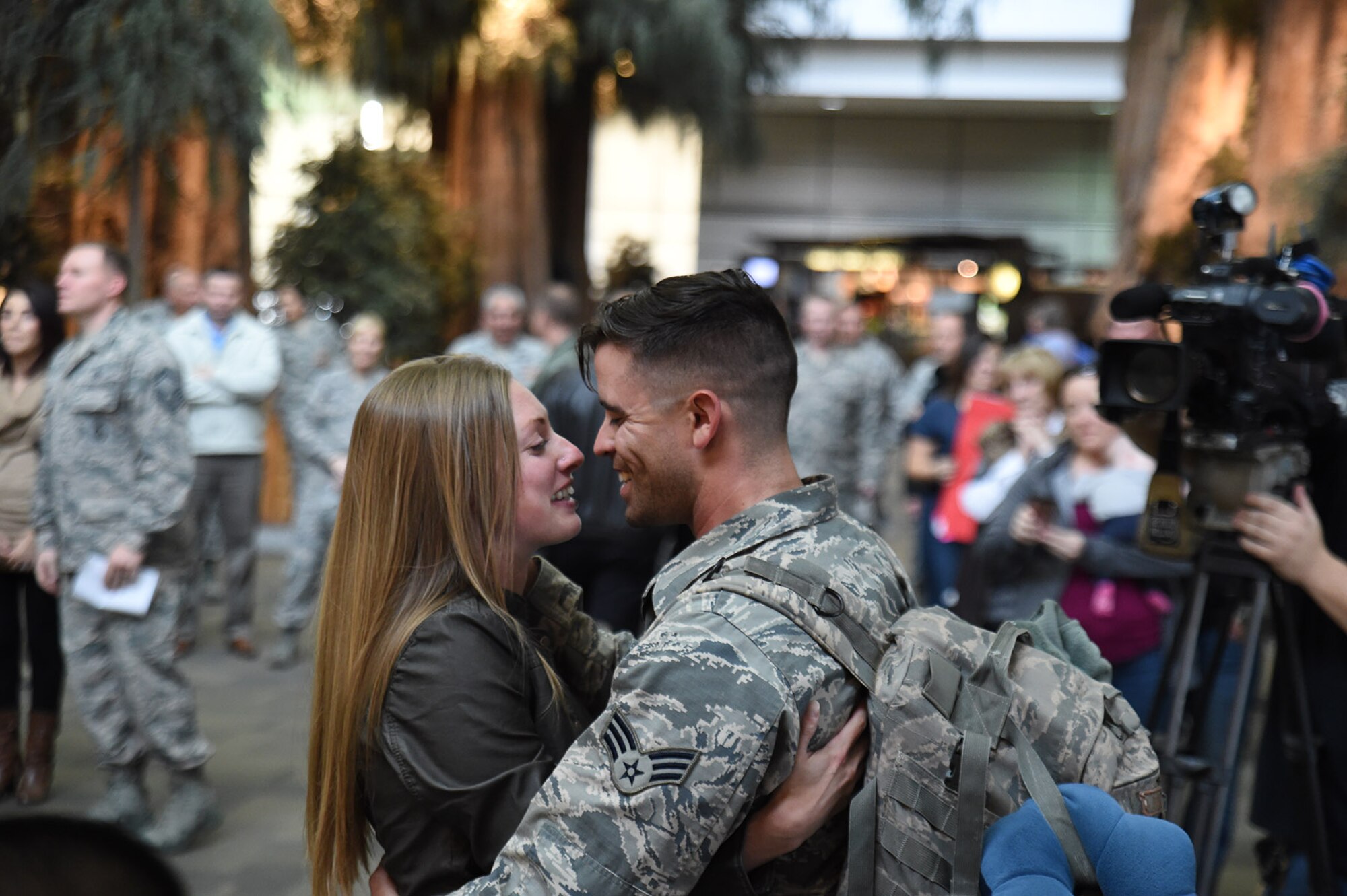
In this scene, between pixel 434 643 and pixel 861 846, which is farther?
pixel 434 643

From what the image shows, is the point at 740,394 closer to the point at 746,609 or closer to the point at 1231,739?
the point at 746,609

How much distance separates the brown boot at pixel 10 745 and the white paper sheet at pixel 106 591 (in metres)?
0.80

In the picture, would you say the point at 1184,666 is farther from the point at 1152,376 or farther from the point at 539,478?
the point at 539,478

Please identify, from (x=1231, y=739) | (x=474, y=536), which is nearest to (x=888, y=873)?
(x=474, y=536)

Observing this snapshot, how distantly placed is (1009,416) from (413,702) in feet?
13.1

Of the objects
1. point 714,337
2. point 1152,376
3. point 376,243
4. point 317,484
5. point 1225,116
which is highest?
point 1225,116

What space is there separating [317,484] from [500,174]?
16.8ft

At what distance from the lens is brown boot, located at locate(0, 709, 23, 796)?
4.04 metres

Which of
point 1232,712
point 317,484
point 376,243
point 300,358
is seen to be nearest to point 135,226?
point 1232,712

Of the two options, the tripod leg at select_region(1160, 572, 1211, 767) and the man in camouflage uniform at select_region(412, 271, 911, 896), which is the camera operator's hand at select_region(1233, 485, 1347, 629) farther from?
the man in camouflage uniform at select_region(412, 271, 911, 896)

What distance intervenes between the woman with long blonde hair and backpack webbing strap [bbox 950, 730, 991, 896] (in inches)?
21.8

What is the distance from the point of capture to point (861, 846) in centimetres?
138

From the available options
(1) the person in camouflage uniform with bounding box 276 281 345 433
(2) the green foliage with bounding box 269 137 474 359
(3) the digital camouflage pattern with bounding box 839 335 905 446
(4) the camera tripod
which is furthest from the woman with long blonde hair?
(2) the green foliage with bounding box 269 137 474 359

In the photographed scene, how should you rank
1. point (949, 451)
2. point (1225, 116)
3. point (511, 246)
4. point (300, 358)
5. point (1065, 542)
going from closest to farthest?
point (1065, 542)
point (949, 451)
point (300, 358)
point (1225, 116)
point (511, 246)
